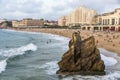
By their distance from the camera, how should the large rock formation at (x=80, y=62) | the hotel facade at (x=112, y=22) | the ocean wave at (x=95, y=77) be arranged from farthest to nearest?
the hotel facade at (x=112, y=22), the large rock formation at (x=80, y=62), the ocean wave at (x=95, y=77)

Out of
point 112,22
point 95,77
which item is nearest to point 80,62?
point 95,77

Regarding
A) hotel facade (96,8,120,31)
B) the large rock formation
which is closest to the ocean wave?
the large rock formation

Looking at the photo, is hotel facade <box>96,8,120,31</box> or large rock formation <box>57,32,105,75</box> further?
hotel facade <box>96,8,120,31</box>

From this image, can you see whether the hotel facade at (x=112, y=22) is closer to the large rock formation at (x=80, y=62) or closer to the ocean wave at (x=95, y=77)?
the large rock formation at (x=80, y=62)

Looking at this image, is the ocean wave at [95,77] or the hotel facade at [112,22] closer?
the ocean wave at [95,77]

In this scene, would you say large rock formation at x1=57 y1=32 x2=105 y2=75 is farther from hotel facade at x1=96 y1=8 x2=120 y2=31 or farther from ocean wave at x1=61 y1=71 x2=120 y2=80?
hotel facade at x1=96 y1=8 x2=120 y2=31

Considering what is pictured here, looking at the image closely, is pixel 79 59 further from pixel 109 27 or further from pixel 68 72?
pixel 109 27

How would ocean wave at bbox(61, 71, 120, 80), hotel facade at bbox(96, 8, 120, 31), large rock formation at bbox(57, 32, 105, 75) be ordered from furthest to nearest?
hotel facade at bbox(96, 8, 120, 31) → large rock formation at bbox(57, 32, 105, 75) → ocean wave at bbox(61, 71, 120, 80)

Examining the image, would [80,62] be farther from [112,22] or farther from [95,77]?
[112,22]

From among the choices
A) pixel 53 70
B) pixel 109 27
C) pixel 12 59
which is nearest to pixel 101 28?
pixel 109 27

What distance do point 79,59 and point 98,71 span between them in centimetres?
185

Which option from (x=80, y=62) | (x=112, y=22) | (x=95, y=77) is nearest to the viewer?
(x=95, y=77)

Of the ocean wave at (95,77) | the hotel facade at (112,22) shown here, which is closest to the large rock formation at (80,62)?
the ocean wave at (95,77)

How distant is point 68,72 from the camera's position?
23219mm
